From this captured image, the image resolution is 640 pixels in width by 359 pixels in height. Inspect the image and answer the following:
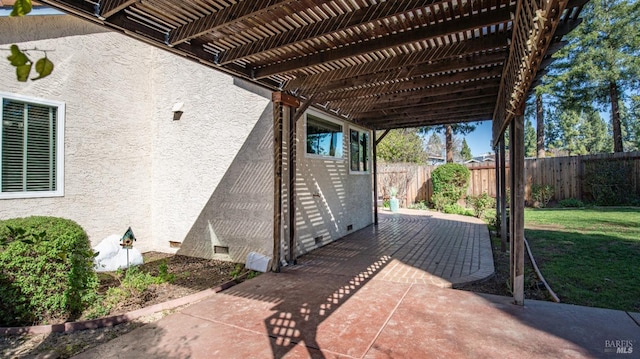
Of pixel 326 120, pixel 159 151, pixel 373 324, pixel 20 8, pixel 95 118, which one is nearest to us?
pixel 20 8

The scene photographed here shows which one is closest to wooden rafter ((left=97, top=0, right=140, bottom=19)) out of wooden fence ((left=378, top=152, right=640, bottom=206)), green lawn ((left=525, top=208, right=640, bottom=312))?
green lawn ((left=525, top=208, right=640, bottom=312))

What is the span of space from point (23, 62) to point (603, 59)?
20336mm

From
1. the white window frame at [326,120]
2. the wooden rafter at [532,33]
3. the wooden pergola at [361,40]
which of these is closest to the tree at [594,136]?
the white window frame at [326,120]

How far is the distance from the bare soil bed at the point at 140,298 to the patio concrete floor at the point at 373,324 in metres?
0.23

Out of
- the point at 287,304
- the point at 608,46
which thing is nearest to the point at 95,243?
the point at 287,304

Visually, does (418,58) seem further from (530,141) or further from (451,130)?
(530,141)

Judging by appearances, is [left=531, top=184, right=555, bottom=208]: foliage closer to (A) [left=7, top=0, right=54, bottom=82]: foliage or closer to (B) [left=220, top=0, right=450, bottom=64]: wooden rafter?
(B) [left=220, top=0, right=450, bottom=64]: wooden rafter

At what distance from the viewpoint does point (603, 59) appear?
14.8 m

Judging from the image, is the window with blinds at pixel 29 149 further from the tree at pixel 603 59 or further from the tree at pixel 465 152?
the tree at pixel 465 152

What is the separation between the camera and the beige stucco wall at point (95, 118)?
5031mm

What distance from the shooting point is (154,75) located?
671 centimetres

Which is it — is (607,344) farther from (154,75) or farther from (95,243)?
(154,75)

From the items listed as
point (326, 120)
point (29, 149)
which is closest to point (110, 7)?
point (29, 149)

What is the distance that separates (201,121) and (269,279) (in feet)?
10.7
